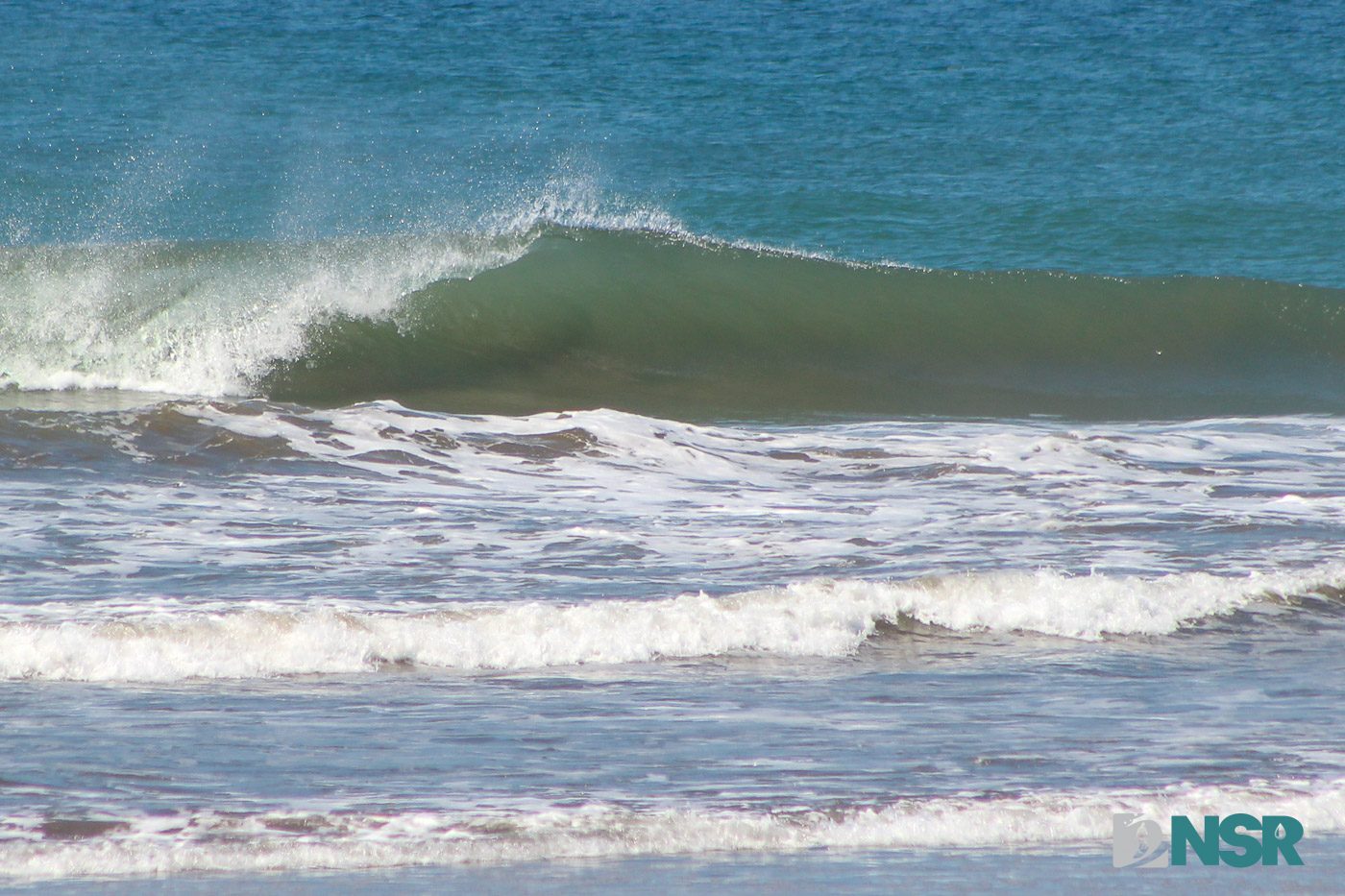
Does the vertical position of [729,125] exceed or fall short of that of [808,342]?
it exceeds it

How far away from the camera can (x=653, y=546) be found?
16.3 feet

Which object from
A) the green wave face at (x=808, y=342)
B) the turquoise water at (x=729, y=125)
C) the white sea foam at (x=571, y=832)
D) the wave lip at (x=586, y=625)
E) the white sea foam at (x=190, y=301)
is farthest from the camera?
the turquoise water at (x=729, y=125)

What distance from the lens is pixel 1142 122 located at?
24438 millimetres

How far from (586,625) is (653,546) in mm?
1109

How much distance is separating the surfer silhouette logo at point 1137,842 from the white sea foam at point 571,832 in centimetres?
2

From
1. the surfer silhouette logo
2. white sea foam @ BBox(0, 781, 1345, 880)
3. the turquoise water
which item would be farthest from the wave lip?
the turquoise water

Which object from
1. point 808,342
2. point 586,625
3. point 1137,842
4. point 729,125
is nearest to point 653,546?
point 586,625

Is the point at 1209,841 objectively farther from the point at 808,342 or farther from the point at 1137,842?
the point at 808,342

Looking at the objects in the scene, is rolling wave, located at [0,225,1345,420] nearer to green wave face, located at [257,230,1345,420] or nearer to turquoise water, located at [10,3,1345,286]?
green wave face, located at [257,230,1345,420]

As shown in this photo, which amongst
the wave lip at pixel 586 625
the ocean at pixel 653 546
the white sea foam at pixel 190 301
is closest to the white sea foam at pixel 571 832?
the ocean at pixel 653 546

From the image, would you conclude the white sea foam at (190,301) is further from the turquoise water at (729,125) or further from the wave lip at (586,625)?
the wave lip at (586,625)

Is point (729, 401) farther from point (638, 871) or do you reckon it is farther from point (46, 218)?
point (46, 218)

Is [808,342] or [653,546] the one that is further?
[808,342]

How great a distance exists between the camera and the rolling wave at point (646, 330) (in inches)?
386
